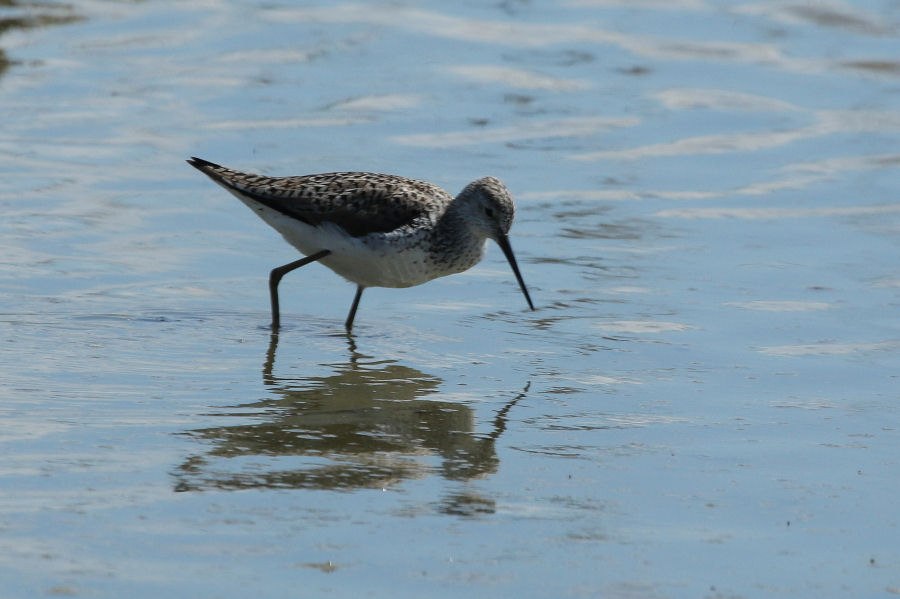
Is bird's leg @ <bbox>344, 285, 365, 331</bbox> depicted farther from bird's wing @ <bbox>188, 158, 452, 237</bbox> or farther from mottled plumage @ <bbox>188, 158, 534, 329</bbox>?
bird's wing @ <bbox>188, 158, 452, 237</bbox>

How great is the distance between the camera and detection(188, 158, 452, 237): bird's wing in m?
8.51

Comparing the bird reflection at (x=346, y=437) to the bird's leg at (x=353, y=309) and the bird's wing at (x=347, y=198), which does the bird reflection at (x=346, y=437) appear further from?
the bird's wing at (x=347, y=198)

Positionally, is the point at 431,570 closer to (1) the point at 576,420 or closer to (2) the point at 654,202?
(1) the point at 576,420

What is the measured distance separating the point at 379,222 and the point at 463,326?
31.3 inches

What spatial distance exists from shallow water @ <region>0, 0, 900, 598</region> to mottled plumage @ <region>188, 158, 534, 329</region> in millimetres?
353

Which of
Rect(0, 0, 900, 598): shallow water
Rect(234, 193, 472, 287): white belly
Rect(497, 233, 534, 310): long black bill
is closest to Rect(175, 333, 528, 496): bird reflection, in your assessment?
Rect(0, 0, 900, 598): shallow water

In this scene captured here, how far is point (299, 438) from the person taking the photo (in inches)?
245

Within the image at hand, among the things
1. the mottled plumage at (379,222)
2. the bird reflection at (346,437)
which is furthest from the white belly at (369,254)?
the bird reflection at (346,437)

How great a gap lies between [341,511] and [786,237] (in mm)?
5868

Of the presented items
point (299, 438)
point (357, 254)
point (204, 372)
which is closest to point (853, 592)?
point (299, 438)

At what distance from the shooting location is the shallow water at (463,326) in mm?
4973

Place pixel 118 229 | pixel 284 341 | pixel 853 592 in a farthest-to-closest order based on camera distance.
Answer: pixel 118 229 < pixel 284 341 < pixel 853 592

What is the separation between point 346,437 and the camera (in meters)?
6.28

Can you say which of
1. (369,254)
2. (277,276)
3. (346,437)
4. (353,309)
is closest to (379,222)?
(369,254)
